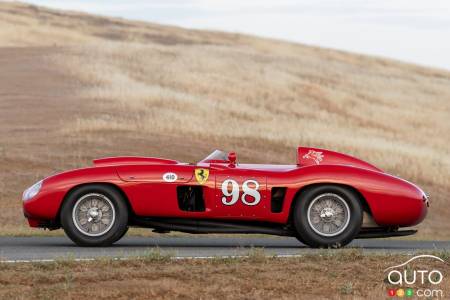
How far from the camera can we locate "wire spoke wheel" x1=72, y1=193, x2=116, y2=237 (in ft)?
42.3

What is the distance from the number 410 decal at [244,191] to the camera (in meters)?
13.0

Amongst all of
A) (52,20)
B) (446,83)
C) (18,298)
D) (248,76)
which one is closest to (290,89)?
(248,76)

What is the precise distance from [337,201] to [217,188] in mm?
1403

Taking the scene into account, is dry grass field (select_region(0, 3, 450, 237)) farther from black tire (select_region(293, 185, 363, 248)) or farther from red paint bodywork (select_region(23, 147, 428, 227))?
black tire (select_region(293, 185, 363, 248))

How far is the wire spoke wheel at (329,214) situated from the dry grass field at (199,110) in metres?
6.96

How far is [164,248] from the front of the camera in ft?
44.2

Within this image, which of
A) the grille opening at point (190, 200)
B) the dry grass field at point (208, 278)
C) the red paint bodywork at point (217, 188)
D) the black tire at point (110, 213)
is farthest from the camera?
the grille opening at point (190, 200)

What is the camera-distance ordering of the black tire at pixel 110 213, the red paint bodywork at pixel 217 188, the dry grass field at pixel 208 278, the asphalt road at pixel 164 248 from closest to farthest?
the dry grass field at pixel 208 278 → the asphalt road at pixel 164 248 → the black tire at pixel 110 213 → the red paint bodywork at pixel 217 188

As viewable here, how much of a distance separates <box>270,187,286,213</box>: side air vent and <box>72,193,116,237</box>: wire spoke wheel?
1860mm

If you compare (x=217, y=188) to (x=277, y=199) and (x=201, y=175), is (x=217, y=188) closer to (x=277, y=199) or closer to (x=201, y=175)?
(x=201, y=175)

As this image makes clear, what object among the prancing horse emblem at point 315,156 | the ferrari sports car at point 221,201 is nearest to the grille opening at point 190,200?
the ferrari sports car at point 221,201

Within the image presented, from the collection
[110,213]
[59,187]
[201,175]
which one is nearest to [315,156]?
[201,175]

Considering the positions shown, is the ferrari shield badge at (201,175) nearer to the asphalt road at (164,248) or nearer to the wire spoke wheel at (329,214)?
the asphalt road at (164,248)

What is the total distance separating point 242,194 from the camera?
13016 millimetres
